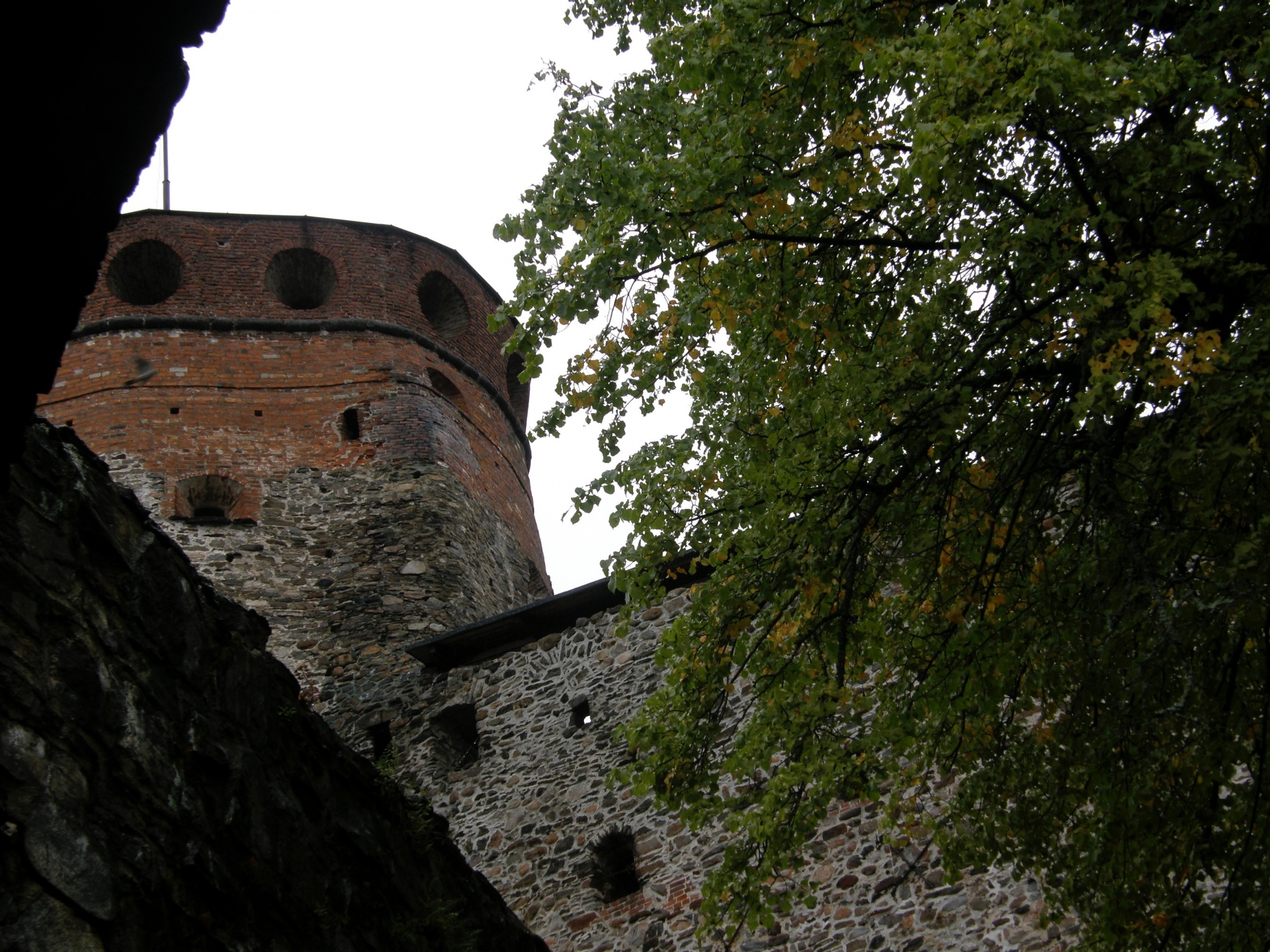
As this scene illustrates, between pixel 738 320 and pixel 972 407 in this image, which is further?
pixel 738 320

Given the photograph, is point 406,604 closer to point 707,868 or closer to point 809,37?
point 707,868

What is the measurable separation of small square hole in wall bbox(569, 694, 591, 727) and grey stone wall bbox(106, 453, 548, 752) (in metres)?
1.97

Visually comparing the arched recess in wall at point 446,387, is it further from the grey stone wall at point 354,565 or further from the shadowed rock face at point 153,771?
the shadowed rock face at point 153,771

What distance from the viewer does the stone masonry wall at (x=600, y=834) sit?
8.05 metres

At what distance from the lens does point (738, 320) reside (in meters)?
6.20

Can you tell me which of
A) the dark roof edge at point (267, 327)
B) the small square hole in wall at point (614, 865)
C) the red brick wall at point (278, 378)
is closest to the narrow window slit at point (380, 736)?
the small square hole in wall at point (614, 865)

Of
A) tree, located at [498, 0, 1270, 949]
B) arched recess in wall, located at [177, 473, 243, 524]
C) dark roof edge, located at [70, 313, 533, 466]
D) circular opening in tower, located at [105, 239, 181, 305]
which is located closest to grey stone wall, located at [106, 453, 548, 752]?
arched recess in wall, located at [177, 473, 243, 524]

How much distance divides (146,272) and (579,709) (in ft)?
37.0

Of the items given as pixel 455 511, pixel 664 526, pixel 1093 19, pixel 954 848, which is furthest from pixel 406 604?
pixel 1093 19

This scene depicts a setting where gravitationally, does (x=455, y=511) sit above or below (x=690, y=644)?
above

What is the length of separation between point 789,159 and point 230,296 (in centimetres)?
1371

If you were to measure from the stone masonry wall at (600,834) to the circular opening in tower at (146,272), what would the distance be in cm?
944

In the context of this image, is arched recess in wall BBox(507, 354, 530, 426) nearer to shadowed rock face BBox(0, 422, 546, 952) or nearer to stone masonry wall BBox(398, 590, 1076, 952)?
stone masonry wall BBox(398, 590, 1076, 952)

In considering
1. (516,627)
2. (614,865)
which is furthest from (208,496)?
(614,865)
